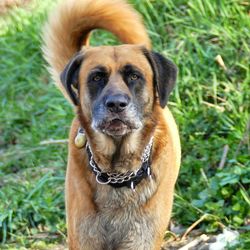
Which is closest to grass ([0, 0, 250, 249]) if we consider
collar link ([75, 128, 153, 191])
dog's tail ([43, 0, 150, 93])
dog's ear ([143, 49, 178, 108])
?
collar link ([75, 128, 153, 191])

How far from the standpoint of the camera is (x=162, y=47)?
8.35m

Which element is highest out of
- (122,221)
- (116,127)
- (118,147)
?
(116,127)

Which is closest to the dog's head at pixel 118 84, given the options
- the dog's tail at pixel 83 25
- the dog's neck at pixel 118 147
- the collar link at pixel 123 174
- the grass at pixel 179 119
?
the dog's neck at pixel 118 147

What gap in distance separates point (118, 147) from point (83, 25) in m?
1.05

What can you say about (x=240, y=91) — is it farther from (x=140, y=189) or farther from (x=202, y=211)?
(x=140, y=189)

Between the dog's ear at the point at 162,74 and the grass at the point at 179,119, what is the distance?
3.73 feet

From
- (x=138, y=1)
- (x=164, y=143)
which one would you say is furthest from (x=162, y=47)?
(x=164, y=143)

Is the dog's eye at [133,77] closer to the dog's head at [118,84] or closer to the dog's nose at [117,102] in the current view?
the dog's head at [118,84]

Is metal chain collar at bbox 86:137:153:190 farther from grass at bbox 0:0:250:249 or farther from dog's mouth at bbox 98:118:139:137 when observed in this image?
grass at bbox 0:0:250:249

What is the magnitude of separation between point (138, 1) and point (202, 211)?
3136 millimetres

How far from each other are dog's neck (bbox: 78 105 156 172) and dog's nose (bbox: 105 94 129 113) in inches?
12.7

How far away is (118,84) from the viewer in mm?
4898

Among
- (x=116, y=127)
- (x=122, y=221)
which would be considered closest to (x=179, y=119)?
(x=122, y=221)

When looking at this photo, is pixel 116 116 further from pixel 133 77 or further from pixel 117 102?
pixel 133 77
